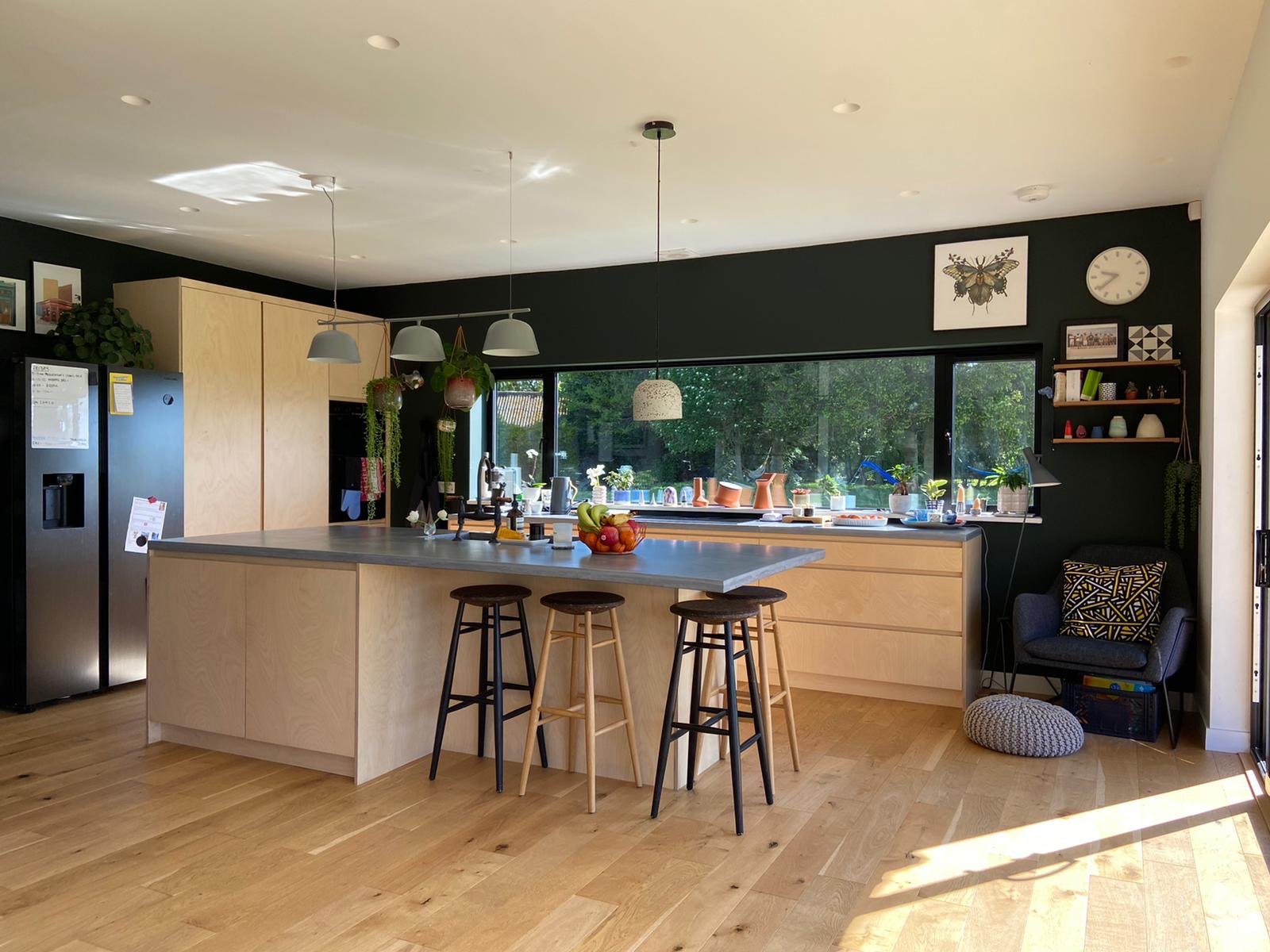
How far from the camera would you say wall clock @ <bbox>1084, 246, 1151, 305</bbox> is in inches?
191

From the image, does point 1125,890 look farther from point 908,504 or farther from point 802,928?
point 908,504

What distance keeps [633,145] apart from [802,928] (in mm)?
2970

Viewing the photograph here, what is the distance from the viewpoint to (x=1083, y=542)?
506 cm

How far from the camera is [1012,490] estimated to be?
522 cm

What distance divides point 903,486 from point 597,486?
2110 mm

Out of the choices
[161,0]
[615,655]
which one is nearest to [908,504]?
[615,655]

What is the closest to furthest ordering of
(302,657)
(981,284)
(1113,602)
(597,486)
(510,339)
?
(302,657) < (510,339) < (1113,602) < (981,284) < (597,486)

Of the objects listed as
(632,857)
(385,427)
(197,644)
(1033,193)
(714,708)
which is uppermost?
(1033,193)

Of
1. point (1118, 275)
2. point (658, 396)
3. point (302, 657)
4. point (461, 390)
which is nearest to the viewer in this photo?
point (302, 657)

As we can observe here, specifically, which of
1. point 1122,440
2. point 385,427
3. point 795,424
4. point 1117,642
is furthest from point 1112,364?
point 385,427

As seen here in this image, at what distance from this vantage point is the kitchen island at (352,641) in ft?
11.9

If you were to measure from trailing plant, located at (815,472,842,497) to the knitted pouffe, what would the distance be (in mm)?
1929

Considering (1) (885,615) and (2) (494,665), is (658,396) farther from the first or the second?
(1) (885,615)

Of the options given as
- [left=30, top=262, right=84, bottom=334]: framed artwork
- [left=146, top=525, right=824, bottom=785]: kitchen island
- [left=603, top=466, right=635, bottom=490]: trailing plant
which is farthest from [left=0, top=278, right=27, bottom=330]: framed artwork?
[left=603, top=466, right=635, bottom=490]: trailing plant
